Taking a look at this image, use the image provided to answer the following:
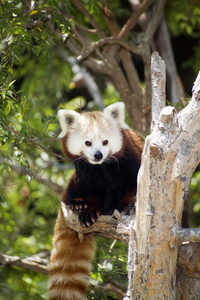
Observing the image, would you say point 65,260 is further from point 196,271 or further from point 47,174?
point 47,174

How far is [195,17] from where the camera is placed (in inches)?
229

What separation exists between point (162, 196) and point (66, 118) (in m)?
1.40

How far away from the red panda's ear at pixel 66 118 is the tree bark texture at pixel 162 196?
3.68 feet

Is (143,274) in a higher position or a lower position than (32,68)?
lower

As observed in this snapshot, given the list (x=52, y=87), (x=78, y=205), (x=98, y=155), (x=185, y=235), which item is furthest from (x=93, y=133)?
(x=52, y=87)

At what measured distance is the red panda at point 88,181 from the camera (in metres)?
3.20

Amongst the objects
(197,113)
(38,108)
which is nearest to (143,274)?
(197,113)

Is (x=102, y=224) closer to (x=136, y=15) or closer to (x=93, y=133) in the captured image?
(x=93, y=133)

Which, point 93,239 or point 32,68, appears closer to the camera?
point 93,239

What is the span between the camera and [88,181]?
3494mm

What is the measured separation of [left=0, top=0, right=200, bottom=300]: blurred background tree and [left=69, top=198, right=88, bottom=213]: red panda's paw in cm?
36

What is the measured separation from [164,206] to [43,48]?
1.81 metres

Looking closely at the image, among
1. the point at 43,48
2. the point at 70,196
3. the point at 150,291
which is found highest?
the point at 43,48

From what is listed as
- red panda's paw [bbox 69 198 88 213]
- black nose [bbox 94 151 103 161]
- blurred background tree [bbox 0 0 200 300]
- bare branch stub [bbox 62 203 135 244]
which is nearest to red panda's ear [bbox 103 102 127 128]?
blurred background tree [bbox 0 0 200 300]
